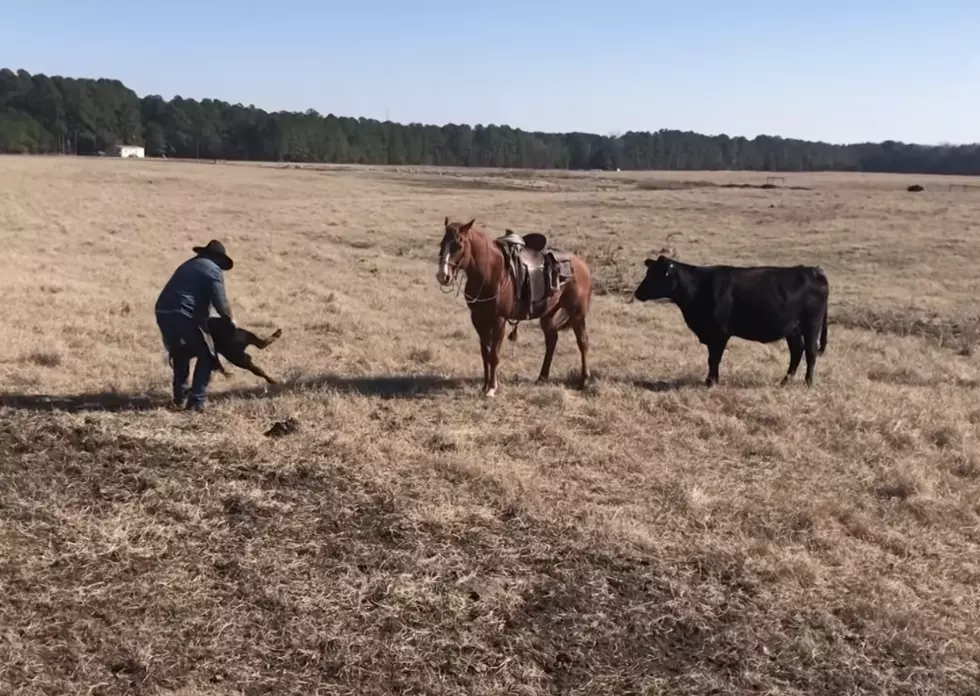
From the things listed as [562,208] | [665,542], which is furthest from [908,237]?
[665,542]

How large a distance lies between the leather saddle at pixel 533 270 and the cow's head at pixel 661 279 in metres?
0.92

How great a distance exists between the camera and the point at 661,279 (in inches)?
395

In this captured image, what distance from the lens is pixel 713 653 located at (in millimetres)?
4691

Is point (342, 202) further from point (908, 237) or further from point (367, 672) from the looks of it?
point (367, 672)

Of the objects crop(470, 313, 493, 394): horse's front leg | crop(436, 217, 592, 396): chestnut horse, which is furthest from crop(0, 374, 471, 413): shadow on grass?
crop(436, 217, 592, 396): chestnut horse

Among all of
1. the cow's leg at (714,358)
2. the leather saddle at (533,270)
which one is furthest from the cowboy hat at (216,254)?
the cow's leg at (714,358)

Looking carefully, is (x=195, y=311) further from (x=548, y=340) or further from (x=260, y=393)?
(x=548, y=340)

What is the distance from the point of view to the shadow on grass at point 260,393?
830 cm

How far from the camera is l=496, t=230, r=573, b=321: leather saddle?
9.45 metres

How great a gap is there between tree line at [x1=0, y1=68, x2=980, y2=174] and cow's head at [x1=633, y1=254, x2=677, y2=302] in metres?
97.6

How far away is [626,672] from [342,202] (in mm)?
41336

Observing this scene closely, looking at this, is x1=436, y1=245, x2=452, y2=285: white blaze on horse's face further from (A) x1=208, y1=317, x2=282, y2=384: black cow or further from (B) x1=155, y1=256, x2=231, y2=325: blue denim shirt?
(B) x1=155, y1=256, x2=231, y2=325: blue denim shirt

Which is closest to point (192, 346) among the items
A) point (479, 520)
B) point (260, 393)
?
point (260, 393)

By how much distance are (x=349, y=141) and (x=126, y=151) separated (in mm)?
31779
